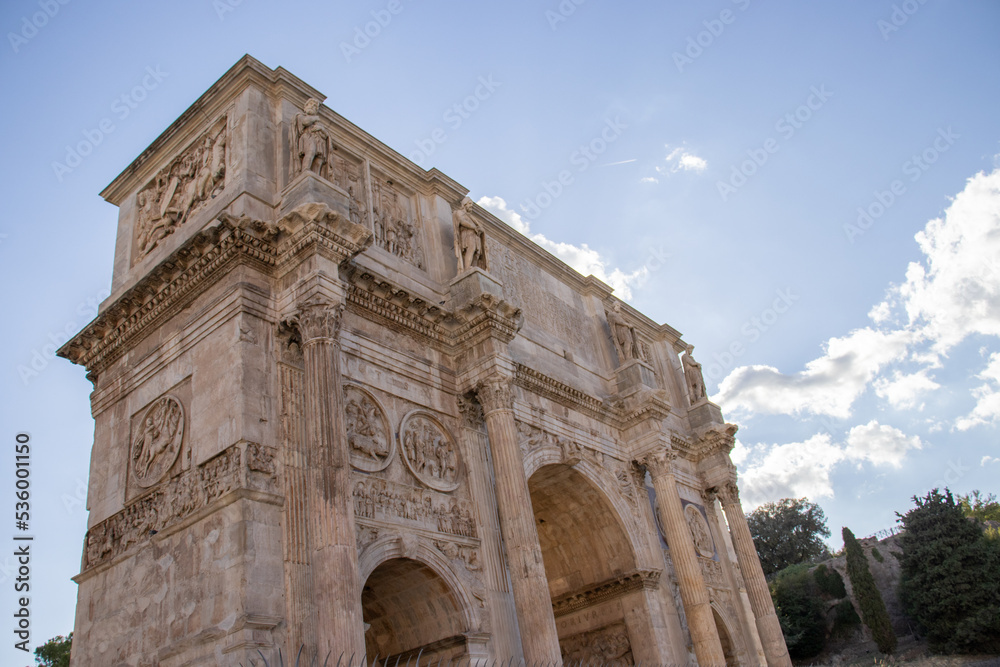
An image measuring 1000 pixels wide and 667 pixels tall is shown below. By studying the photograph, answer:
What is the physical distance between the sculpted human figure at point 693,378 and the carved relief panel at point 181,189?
49.3ft

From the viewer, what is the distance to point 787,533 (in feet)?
186

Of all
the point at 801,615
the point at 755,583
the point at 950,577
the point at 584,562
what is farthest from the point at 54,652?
the point at 950,577

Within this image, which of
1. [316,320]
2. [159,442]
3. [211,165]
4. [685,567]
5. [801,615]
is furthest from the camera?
[801,615]

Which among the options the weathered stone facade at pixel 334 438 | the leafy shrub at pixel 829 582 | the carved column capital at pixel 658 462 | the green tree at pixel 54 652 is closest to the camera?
the weathered stone facade at pixel 334 438

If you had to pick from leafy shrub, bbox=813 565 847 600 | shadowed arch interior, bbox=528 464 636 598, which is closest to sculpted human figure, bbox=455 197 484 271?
shadowed arch interior, bbox=528 464 636 598

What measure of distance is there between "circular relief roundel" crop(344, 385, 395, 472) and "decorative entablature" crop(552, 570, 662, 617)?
7.42 metres

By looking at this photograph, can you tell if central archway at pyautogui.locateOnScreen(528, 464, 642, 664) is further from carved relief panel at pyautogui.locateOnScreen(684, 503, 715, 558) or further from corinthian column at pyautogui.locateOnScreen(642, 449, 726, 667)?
carved relief panel at pyautogui.locateOnScreen(684, 503, 715, 558)

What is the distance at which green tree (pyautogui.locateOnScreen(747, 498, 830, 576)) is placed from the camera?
55.6 m

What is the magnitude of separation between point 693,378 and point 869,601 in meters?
20.0

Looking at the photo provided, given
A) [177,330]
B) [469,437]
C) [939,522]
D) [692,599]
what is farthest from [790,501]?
[177,330]

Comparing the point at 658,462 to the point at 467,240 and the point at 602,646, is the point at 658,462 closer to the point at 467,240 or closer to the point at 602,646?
the point at 602,646

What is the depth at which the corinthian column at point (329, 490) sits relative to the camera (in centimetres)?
914

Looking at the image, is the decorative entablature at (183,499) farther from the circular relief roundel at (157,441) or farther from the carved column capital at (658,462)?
the carved column capital at (658,462)

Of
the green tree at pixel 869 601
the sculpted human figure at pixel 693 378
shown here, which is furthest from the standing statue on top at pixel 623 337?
the green tree at pixel 869 601
